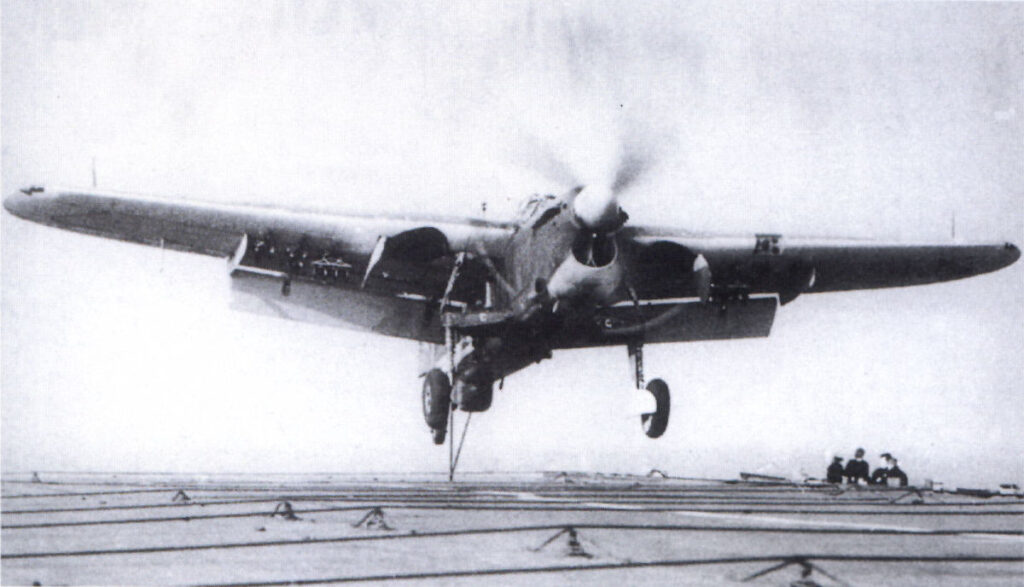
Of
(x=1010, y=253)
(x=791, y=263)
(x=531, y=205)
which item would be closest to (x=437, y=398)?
(x=531, y=205)

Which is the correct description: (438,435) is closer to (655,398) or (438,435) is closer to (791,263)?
(655,398)

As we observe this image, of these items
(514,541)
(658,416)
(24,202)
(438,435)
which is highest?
(24,202)

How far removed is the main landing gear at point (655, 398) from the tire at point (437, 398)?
3.61m

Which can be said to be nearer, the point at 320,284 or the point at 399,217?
the point at 399,217

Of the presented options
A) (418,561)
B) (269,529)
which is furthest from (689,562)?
(269,529)

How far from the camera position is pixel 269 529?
34.9ft

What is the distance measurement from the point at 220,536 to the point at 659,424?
32.8ft

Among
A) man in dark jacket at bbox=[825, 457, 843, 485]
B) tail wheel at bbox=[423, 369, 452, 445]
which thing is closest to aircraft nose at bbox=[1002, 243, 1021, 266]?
man in dark jacket at bbox=[825, 457, 843, 485]

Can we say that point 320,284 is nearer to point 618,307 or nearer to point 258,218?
point 258,218

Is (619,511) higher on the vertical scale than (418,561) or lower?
higher

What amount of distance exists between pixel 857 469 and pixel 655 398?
6717 mm

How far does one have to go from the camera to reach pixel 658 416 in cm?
1830

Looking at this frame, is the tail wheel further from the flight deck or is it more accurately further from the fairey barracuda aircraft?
the flight deck

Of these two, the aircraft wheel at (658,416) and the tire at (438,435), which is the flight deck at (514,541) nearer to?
the aircraft wheel at (658,416)
